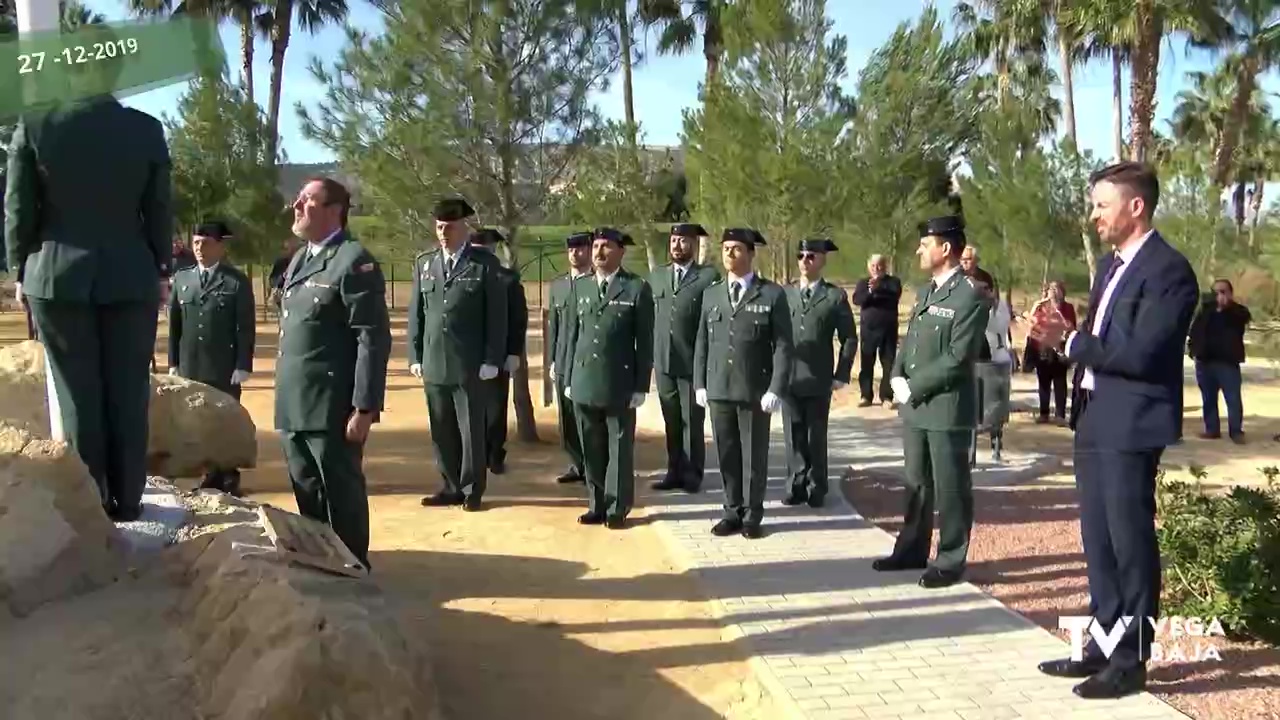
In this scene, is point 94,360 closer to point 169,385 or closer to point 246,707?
point 246,707

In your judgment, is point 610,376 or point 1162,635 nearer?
point 1162,635

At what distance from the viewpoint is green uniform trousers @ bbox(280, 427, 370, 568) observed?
16.0 feet

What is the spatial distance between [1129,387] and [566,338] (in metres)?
4.45

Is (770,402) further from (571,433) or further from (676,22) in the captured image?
(676,22)

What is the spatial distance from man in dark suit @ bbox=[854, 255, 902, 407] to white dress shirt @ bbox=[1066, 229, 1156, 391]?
8.47 metres

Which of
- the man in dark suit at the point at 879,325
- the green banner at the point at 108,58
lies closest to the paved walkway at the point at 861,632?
the green banner at the point at 108,58

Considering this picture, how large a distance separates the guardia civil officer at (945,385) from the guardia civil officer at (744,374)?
2.95ft

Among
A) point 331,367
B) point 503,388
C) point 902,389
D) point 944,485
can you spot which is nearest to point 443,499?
point 503,388

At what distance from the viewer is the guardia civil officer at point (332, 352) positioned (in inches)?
187

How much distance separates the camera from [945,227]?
530 cm

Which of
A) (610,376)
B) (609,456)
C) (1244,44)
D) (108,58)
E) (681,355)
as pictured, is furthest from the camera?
(1244,44)

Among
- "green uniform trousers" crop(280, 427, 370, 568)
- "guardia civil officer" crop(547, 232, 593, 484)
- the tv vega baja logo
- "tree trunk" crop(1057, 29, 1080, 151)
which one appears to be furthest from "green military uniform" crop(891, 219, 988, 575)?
"tree trunk" crop(1057, 29, 1080, 151)

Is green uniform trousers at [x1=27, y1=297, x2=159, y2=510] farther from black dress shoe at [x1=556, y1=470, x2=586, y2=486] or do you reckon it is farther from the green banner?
black dress shoe at [x1=556, y1=470, x2=586, y2=486]

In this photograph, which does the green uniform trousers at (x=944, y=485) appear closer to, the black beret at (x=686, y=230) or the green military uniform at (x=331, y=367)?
the green military uniform at (x=331, y=367)
